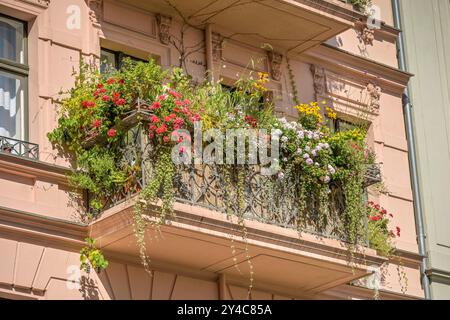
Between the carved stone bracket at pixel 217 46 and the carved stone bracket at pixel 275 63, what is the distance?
0.90 metres

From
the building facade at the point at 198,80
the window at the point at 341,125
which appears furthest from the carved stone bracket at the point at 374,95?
the window at the point at 341,125

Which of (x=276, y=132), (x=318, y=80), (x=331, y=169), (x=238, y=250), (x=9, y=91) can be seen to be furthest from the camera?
(x=318, y=80)

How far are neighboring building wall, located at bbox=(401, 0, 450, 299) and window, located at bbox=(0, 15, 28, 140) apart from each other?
21.6 feet

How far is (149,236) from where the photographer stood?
15.4 m

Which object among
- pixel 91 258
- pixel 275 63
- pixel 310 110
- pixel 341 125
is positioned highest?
pixel 275 63

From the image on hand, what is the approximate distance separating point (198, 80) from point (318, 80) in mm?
2289

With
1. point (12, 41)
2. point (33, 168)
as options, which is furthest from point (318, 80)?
point (33, 168)

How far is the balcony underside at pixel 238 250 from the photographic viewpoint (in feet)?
50.6

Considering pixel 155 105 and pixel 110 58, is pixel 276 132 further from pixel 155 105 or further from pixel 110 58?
pixel 110 58

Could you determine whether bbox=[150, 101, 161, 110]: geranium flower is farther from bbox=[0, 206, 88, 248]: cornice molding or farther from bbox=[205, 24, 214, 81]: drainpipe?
bbox=[205, 24, 214, 81]: drainpipe

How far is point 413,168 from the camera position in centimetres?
1995

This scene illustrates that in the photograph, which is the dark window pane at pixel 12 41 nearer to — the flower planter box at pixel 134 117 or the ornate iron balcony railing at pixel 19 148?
the ornate iron balcony railing at pixel 19 148

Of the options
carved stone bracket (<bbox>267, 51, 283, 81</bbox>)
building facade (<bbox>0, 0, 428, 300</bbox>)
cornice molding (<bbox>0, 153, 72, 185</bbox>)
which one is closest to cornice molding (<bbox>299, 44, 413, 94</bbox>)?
building facade (<bbox>0, 0, 428, 300</bbox>)

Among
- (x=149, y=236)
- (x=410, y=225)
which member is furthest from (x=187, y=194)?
(x=410, y=225)
